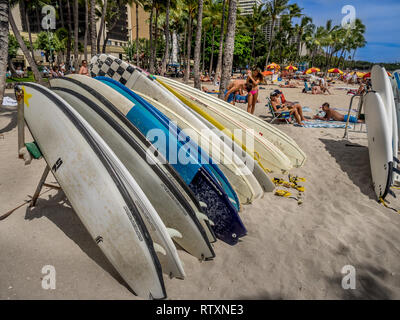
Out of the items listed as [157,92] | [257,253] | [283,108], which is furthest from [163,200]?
[283,108]

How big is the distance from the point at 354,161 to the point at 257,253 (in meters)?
3.68

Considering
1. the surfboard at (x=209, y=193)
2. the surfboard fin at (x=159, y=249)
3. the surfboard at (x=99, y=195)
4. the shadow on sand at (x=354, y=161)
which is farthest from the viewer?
the shadow on sand at (x=354, y=161)

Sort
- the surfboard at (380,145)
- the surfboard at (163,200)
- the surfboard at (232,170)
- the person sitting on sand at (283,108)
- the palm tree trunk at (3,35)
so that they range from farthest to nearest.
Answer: the person sitting on sand at (283,108)
the palm tree trunk at (3,35)
the surfboard at (380,145)
the surfboard at (232,170)
the surfboard at (163,200)

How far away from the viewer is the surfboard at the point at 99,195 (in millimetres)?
2088

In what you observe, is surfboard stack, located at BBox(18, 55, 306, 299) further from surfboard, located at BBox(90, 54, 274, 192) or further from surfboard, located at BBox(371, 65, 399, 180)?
surfboard, located at BBox(371, 65, 399, 180)

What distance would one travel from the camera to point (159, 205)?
104 inches

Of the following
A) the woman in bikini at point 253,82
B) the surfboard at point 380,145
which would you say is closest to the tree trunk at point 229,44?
the woman in bikini at point 253,82

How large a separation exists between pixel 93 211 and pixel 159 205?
652mm

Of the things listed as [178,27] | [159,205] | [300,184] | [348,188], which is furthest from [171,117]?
[178,27]

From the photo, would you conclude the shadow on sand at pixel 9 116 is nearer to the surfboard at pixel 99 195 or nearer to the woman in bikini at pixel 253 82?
the surfboard at pixel 99 195

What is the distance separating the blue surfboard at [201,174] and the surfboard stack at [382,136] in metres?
2.32

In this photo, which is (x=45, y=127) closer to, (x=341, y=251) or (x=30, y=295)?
(x=30, y=295)

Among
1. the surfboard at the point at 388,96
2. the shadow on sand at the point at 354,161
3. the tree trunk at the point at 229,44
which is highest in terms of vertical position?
the tree trunk at the point at 229,44

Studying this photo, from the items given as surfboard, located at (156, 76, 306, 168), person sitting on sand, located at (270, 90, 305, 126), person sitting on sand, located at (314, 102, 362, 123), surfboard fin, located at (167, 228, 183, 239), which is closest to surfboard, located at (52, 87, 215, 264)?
surfboard fin, located at (167, 228, 183, 239)
